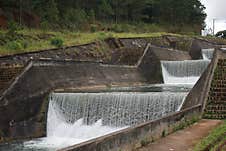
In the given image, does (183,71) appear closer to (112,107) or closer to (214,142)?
(112,107)

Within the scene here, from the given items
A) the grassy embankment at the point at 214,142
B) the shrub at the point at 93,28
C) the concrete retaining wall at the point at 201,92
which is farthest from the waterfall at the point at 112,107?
the shrub at the point at 93,28

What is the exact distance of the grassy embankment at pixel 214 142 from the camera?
196 inches

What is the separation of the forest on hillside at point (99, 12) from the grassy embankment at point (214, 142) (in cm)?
1737

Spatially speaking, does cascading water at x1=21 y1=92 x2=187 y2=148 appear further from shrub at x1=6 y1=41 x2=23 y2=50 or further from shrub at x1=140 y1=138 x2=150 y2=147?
shrub at x1=6 y1=41 x2=23 y2=50

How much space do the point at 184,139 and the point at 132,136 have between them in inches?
44.4

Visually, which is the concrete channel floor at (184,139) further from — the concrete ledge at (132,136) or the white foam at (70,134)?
the white foam at (70,134)

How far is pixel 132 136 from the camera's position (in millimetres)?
5508

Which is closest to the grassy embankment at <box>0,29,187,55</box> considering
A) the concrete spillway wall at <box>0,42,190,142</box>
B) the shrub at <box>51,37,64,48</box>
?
the shrub at <box>51,37,64,48</box>

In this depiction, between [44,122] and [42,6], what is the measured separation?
49.7ft

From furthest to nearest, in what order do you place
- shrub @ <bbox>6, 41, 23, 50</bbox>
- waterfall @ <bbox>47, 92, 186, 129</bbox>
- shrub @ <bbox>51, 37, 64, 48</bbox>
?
shrub @ <bbox>51, 37, 64, 48</bbox>, shrub @ <bbox>6, 41, 23, 50</bbox>, waterfall @ <bbox>47, 92, 186, 129</bbox>

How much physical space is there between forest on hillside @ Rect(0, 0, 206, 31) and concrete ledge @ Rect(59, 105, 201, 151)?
16359 mm

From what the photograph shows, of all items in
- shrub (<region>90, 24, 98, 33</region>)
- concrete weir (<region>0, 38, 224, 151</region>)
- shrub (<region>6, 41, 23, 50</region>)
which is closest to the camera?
concrete weir (<region>0, 38, 224, 151</region>)

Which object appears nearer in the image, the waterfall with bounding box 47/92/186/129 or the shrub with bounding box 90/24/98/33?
the waterfall with bounding box 47/92/186/129

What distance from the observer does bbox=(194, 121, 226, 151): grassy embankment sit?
4991 millimetres
